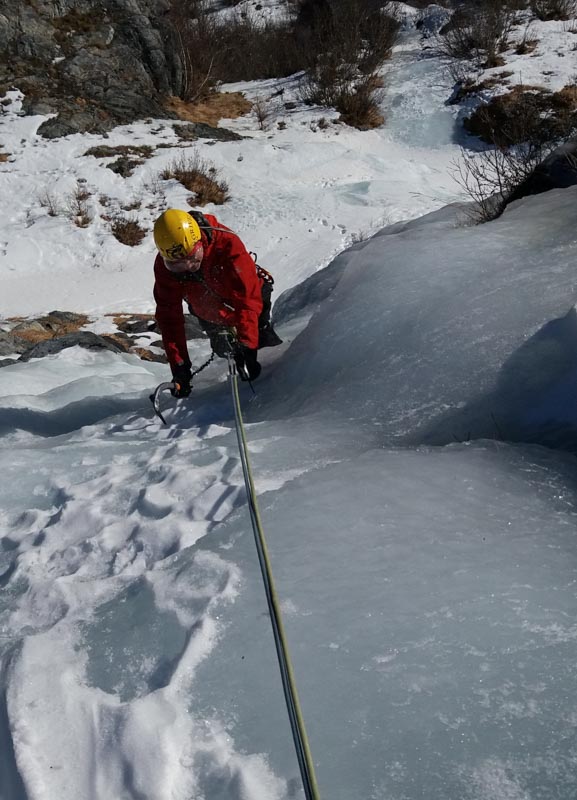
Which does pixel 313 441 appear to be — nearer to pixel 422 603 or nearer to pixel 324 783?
pixel 422 603

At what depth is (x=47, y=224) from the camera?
9742 millimetres

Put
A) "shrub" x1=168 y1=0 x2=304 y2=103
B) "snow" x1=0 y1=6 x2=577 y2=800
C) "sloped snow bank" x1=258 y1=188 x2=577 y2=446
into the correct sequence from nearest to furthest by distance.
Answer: "snow" x1=0 y1=6 x2=577 y2=800
"sloped snow bank" x1=258 y1=188 x2=577 y2=446
"shrub" x1=168 y1=0 x2=304 y2=103

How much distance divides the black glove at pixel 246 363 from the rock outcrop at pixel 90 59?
→ 9621 millimetres

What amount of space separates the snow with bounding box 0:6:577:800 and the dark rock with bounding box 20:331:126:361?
1.32 meters

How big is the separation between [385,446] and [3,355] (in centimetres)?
437

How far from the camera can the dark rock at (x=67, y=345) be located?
18.3ft

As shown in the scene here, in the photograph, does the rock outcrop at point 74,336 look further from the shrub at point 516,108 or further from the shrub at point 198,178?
the shrub at point 516,108

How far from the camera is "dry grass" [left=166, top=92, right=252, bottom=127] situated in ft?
44.8

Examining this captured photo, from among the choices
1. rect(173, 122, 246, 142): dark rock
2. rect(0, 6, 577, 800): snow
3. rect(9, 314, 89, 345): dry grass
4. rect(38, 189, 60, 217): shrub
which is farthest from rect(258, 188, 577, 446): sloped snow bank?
rect(173, 122, 246, 142): dark rock

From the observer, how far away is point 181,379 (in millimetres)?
3625

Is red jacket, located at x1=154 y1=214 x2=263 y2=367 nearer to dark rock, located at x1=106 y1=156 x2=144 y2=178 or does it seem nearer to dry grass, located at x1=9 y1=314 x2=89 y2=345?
dry grass, located at x1=9 y1=314 x2=89 y2=345

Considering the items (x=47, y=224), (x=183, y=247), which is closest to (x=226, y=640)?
(x=183, y=247)

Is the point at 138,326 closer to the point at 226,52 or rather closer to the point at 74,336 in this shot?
the point at 74,336

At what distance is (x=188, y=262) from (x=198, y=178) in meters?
7.73
